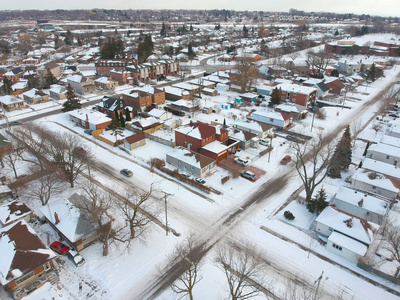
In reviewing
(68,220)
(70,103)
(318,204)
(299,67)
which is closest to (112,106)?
(70,103)

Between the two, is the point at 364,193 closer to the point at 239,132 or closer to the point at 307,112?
the point at 239,132

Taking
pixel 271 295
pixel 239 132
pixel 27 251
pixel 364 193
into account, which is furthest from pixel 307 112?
pixel 27 251

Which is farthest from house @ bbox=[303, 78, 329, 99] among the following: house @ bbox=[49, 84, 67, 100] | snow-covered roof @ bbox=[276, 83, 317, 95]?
house @ bbox=[49, 84, 67, 100]

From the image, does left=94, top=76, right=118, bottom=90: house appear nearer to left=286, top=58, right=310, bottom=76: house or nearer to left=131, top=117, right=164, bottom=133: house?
left=131, top=117, right=164, bottom=133: house

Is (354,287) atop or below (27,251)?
below

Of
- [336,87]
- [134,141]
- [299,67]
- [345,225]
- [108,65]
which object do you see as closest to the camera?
[345,225]

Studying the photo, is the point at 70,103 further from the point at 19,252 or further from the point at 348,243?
the point at 348,243
